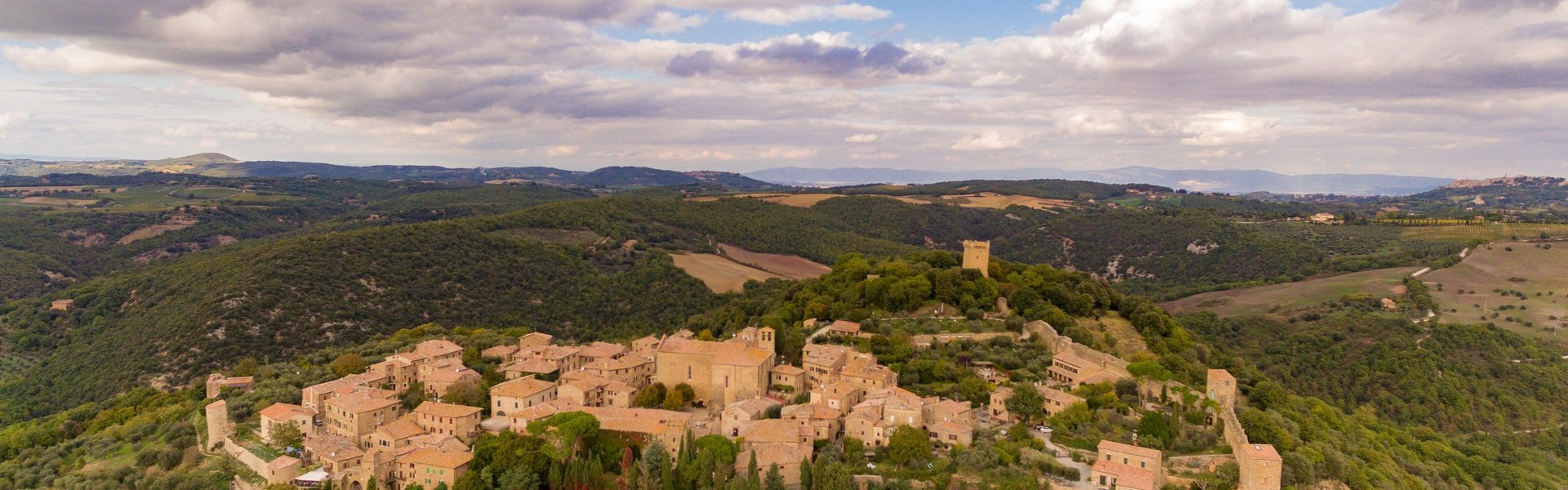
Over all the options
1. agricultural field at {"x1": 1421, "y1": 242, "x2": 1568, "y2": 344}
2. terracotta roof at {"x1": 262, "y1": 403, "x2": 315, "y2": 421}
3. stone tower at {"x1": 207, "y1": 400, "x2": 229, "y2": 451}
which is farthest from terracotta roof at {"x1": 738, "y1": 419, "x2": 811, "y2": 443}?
agricultural field at {"x1": 1421, "y1": 242, "x2": 1568, "y2": 344}

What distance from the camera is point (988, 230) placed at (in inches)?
5753

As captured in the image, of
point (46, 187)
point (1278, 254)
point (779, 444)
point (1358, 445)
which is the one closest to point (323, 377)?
point (779, 444)

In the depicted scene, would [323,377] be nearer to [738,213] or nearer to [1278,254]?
[738,213]

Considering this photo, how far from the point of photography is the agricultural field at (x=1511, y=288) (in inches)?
2549

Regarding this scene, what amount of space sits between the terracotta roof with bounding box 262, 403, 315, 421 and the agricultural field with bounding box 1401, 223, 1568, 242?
118 m

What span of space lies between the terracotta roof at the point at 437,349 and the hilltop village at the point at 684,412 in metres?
0.31

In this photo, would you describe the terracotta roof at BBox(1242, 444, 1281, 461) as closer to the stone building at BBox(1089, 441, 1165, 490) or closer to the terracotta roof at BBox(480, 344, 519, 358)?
the stone building at BBox(1089, 441, 1165, 490)

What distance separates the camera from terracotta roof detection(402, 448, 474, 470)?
2994 centimetres

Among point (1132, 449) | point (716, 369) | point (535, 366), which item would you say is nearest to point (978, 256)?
point (716, 369)

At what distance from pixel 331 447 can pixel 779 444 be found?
1694cm

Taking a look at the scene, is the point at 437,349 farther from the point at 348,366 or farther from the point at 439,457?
the point at 439,457

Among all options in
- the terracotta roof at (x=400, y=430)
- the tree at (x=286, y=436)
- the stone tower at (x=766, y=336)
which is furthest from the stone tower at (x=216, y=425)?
the stone tower at (x=766, y=336)

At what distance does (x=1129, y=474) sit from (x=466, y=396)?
26438 millimetres

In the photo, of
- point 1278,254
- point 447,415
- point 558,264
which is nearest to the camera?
point 447,415
